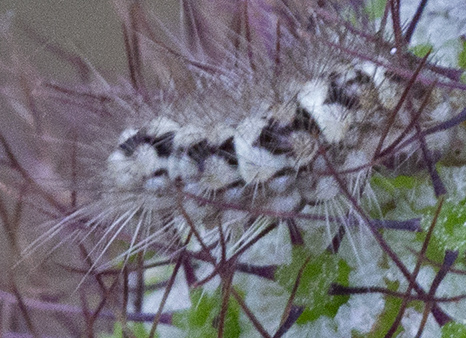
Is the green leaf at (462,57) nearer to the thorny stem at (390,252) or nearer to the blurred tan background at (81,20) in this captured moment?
the thorny stem at (390,252)

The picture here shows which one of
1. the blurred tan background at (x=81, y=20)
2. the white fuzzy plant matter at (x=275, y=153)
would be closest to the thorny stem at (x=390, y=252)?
the white fuzzy plant matter at (x=275, y=153)

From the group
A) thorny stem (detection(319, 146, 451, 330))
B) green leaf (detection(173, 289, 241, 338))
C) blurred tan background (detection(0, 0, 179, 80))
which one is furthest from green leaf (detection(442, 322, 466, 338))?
blurred tan background (detection(0, 0, 179, 80))

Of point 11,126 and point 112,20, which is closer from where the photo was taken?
point 11,126

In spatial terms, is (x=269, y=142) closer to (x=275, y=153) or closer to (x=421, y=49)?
(x=275, y=153)

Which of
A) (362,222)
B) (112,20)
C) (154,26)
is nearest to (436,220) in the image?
(362,222)

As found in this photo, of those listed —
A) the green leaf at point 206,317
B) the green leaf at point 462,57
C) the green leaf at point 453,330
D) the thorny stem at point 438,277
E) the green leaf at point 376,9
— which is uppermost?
the green leaf at point 376,9

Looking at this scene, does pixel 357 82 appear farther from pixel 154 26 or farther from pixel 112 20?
pixel 112 20

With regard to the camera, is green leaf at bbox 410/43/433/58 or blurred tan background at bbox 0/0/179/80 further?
blurred tan background at bbox 0/0/179/80

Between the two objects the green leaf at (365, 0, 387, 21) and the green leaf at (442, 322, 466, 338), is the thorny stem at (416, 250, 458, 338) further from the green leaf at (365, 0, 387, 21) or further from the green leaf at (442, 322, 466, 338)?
the green leaf at (365, 0, 387, 21)
